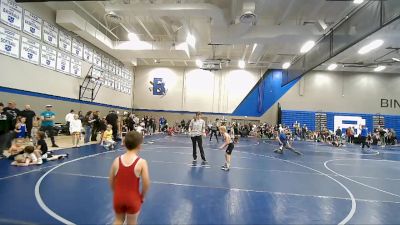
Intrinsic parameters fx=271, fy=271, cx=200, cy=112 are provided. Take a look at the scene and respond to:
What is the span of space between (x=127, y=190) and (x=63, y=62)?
16671mm

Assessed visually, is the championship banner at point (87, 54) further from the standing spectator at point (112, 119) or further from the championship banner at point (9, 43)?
the standing spectator at point (112, 119)

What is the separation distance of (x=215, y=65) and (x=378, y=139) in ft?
59.0

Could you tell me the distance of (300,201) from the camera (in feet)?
17.8

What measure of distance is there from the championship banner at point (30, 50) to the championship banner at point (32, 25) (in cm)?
40

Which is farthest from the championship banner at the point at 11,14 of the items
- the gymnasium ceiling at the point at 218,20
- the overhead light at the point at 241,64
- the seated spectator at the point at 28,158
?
the overhead light at the point at 241,64

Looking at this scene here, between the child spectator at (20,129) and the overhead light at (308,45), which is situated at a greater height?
the overhead light at (308,45)

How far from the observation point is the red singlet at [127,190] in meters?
2.50

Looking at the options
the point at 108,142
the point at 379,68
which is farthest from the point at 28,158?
the point at 379,68

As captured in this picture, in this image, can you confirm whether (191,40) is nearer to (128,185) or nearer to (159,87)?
(159,87)

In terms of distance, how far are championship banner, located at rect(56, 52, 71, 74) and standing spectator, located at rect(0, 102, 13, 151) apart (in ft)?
26.6

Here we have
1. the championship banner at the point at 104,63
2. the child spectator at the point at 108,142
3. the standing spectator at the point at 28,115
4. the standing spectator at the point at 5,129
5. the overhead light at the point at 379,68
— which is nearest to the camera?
the standing spectator at the point at 5,129

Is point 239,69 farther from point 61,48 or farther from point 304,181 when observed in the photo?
point 304,181

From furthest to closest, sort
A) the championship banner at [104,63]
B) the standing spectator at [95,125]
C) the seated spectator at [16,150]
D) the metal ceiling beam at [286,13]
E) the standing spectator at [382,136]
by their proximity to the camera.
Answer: the standing spectator at [382,136]
the championship banner at [104,63]
the standing spectator at [95,125]
the metal ceiling beam at [286,13]
the seated spectator at [16,150]

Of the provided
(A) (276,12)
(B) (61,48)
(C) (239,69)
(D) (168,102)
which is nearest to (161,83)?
(D) (168,102)
